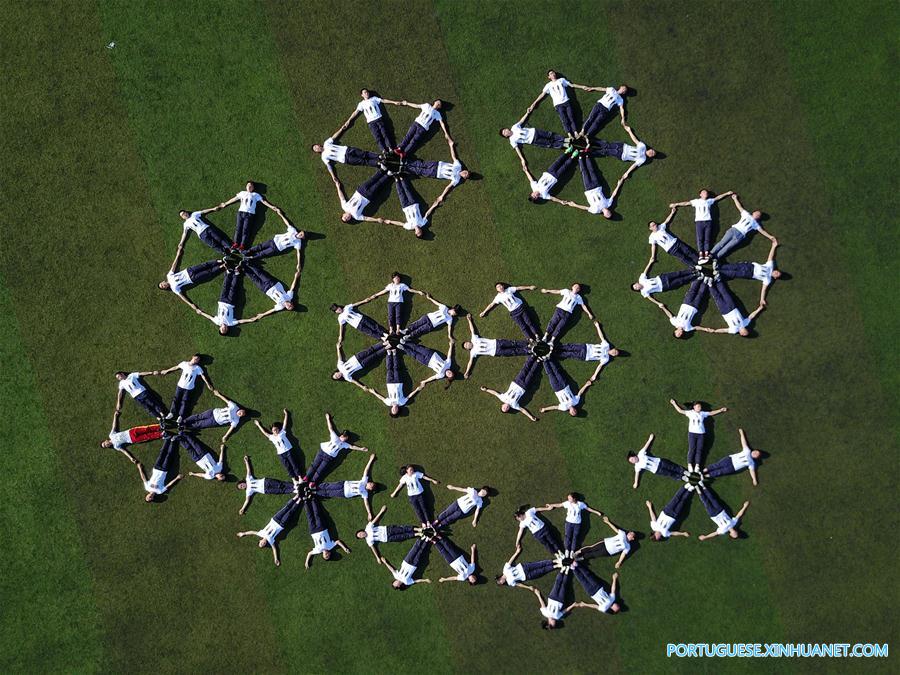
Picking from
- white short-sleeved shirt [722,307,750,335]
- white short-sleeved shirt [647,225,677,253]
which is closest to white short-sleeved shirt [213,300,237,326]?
white short-sleeved shirt [647,225,677,253]

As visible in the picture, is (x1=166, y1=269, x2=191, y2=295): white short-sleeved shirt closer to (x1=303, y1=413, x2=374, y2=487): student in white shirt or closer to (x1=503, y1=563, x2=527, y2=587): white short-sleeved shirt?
(x1=303, y1=413, x2=374, y2=487): student in white shirt

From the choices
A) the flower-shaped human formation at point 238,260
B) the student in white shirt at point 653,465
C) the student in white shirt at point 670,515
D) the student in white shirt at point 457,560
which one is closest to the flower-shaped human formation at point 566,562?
the student in white shirt at point 670,515

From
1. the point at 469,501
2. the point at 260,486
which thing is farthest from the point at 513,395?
the point at 260,486

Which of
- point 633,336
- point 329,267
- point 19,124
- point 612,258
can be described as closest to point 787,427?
point 633,336

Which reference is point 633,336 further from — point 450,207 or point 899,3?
point 899,3

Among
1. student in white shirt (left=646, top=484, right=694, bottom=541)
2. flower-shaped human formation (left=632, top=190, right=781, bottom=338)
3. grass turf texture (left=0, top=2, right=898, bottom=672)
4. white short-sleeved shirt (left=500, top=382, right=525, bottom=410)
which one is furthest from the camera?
student in white shirt (left=646, top=484, right=694, bottom=541)

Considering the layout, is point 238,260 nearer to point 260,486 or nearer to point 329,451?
point 329,451
